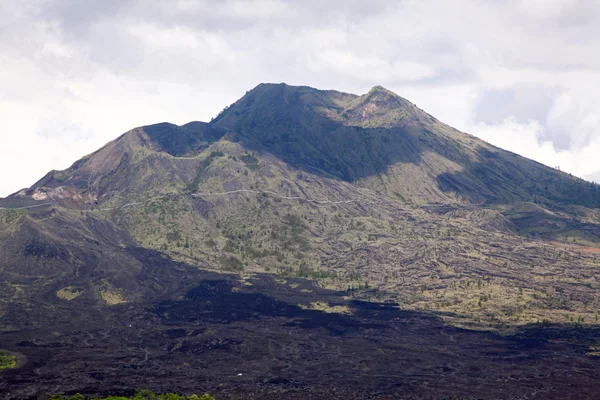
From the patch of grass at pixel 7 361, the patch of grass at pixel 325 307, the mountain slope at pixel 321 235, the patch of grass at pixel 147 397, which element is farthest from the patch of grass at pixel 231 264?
the patch of grass at pixel 147 397

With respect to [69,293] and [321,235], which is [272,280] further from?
[69,293]

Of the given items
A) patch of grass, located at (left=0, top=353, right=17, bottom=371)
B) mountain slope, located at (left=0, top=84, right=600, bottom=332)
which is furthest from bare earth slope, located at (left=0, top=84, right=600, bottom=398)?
patch of grass, located at (left=0, top=353, right=17, bottom=371)

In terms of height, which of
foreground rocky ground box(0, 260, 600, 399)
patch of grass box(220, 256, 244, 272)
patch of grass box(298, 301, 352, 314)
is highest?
patch of grass box(220, 256, 244, 272)

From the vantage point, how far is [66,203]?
183 m

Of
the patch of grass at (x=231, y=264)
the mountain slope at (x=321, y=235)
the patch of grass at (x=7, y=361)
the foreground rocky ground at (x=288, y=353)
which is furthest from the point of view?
the patch of grass at (x=231, y=264)

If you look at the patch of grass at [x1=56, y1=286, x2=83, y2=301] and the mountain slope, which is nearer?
the patch of grass at [x1=56, y1=286, x2=83, y2=301]

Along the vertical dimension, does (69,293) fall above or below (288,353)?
above

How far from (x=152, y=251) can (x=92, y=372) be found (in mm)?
73290

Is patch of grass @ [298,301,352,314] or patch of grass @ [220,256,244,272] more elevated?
patch of grass @ [220,256,244,272]

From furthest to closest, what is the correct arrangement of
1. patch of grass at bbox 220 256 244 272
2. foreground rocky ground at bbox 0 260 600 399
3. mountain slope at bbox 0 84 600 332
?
patch of grass at bbox 220 256 244 272
mountain slope at bbox 0 84 600 332
foreground rocky ground at bbox 0 260 600 399

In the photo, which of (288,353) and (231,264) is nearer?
(288,353)

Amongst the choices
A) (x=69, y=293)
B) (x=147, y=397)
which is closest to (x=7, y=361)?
(x=147, y=397)

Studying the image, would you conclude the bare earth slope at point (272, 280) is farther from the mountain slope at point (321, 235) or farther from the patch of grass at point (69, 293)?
the mountain slope at point (321, 235)

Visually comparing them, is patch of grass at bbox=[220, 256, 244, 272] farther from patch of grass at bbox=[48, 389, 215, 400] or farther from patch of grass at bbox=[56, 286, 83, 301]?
patch of grass at bbox=[48, 389, 215, 400]
